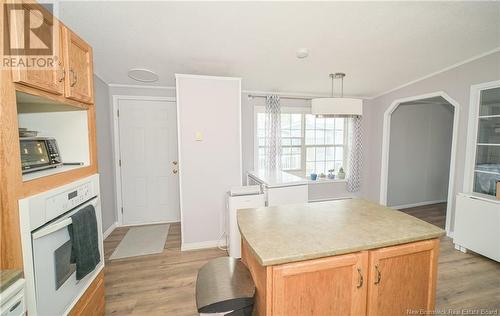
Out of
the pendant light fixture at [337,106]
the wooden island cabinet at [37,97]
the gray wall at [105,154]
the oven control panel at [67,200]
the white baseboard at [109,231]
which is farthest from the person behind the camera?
the white baseboard at [109,231]

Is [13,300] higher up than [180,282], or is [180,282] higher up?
[13,300]

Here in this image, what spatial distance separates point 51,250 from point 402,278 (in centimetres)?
203

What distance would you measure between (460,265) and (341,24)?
300cm

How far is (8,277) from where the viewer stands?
864 mm

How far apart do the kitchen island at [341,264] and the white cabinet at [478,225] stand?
6.21 ft

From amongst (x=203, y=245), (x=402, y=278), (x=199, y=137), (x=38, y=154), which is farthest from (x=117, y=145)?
(x=402, y=278)

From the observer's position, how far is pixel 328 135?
4.53m

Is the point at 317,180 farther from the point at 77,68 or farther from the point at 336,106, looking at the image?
the point at 77,68

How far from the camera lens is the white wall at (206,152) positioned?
108 inches

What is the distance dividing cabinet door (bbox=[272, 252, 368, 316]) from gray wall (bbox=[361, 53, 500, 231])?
3002mm

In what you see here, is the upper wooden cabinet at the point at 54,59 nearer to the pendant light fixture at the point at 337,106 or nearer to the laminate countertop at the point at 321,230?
the laminate countertop at the point at 321,230

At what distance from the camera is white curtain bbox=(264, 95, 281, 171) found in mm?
3922

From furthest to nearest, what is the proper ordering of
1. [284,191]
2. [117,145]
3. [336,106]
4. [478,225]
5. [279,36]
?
1. [117,145]
2. [284,191]
3. [478,225]
4. [279,36]
5. [336,106]

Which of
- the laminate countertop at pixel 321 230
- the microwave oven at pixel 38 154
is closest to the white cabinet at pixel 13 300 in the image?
the microwave oven at pixel 38 154
